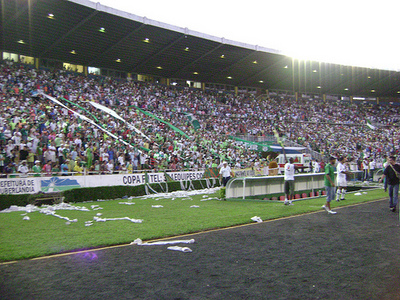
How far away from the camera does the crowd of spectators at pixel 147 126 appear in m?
19.8

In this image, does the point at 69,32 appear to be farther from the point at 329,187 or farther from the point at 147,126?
the point at 329,187

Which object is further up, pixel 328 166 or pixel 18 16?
pixel 18 16

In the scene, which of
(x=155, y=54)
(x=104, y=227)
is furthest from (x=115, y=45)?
(x=104, y=227)

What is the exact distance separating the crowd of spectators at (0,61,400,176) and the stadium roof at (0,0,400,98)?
2.44 m

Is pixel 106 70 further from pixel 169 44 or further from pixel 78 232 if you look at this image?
pixel 78 232

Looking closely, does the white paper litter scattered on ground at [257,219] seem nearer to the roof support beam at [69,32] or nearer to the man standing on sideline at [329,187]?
the man standing on sideline at [329,187]

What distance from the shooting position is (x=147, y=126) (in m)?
30.2

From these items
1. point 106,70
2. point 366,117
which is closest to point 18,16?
point 106,70

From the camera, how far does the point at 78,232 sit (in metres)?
8.76

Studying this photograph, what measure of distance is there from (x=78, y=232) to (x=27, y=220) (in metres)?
3.33

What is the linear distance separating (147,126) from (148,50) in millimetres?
11482

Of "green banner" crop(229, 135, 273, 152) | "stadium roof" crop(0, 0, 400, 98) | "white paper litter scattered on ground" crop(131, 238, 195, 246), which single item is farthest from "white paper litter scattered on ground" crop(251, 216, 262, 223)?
"green banner" crop(229, 135, 273, 152)

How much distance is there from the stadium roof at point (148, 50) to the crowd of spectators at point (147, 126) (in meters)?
2.44

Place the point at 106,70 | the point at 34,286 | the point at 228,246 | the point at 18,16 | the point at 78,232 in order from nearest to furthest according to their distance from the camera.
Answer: the point at 34,286 < the point at 228,246 < the point at 78,232 < the point at 18,16 < the point at 106,70
